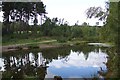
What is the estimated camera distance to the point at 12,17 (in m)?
37.4

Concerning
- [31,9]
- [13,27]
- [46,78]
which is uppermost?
[31,9]

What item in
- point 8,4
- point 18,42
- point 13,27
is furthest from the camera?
point 13,27

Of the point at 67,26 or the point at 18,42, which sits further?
the point at 67,26

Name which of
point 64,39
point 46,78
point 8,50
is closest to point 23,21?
point 64,39

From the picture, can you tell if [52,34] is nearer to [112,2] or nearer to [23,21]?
[23,21]

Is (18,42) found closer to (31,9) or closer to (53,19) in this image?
(31,9)

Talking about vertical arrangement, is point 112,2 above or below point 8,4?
below

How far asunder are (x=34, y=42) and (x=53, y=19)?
363 inches

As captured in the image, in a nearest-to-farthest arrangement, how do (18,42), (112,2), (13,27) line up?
(112,2)
(18,42)
(13,27)

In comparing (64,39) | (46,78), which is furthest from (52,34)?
(46,78)

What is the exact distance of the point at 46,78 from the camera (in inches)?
501

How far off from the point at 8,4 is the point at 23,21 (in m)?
4.46

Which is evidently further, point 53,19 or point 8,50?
point 53,19

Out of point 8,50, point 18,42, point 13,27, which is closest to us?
point 8,50
